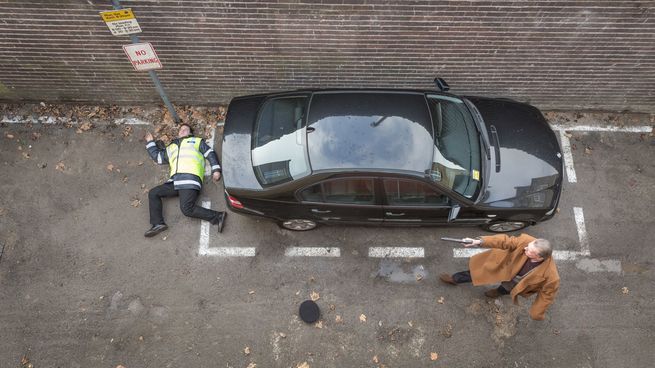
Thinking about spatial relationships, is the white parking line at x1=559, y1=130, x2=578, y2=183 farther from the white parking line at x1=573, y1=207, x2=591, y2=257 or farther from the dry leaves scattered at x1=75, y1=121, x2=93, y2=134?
the dry leaves scattered at x1=75, y1=121, x2=93, y2=134

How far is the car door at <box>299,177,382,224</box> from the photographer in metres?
5.38

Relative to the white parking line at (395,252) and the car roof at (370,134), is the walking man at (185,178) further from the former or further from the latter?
the white parking line at (395,252)

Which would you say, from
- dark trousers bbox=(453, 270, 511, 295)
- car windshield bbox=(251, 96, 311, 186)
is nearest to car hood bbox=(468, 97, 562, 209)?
dark trousers bbox=(453, 270, 511, 295)

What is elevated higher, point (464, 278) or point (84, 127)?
point (84, 127)

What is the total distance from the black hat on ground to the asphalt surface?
10cm

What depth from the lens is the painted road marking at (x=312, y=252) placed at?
6.36m

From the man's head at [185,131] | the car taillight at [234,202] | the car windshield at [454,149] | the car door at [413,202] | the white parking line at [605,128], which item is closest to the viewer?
the car door at [413,202]

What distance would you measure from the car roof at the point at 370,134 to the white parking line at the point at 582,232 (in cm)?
292

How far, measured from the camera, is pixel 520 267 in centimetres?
494

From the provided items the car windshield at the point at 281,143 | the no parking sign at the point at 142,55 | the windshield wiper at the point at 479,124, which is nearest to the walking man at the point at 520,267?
the windshield wiper at the point at 479,124

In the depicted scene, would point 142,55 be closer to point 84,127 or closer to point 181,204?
point 181,204

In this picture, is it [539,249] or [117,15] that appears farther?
[117,15]

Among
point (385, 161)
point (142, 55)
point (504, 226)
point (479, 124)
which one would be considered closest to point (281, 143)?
point (385, 161)

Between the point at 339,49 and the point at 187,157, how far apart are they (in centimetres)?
271
